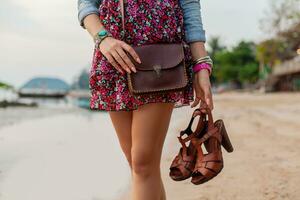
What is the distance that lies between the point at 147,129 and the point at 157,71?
22 centimetres

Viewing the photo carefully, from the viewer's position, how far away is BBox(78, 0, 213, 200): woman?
1.79 meters

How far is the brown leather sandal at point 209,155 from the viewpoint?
1.78 meters

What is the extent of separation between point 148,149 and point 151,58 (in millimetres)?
346

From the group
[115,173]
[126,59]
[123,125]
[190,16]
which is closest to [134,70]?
[126,59]

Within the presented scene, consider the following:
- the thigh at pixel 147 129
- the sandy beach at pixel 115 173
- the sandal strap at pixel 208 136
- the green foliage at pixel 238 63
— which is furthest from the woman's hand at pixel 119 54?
the green foliage at pixel 238 63

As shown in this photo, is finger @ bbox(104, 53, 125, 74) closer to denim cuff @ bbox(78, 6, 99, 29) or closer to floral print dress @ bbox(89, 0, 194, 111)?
floral print dress @ bbox(89, 0, 194, 111)

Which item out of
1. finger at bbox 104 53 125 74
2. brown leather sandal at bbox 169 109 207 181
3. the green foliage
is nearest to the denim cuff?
finger at bbox 104 53 125 74

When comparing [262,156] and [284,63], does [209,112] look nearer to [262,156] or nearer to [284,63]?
[262,156]

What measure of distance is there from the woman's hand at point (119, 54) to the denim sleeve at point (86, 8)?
18cm

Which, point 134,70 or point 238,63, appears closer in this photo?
point 134,70

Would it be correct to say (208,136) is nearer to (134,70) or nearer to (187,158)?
(187,158)

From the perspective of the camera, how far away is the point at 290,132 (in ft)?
27.7

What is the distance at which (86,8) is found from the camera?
1.92m

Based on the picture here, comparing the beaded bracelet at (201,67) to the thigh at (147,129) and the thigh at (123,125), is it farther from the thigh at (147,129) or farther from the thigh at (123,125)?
the thigh at (123,125)
